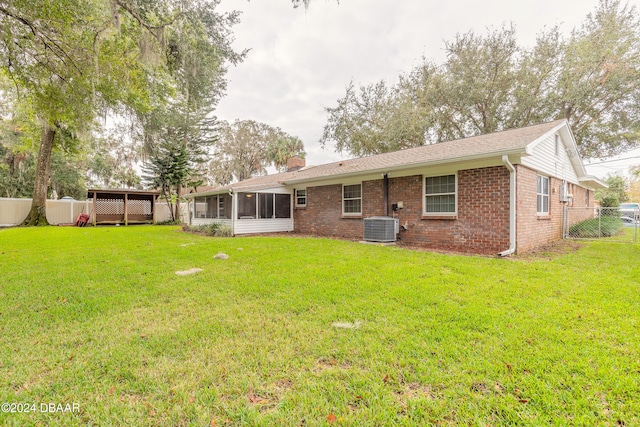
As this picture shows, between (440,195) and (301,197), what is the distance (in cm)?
634

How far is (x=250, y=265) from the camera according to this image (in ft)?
18.7

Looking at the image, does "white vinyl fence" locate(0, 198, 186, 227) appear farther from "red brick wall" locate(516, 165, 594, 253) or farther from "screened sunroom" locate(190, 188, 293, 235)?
"red brick wall" locate(516, 165, 594, 253)

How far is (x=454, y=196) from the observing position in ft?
25.1

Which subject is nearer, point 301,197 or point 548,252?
point 548,252

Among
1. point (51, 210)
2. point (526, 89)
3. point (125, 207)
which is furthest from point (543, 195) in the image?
point (51, 210)

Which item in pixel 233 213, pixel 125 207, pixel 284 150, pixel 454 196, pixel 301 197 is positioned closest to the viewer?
pixel 454 196

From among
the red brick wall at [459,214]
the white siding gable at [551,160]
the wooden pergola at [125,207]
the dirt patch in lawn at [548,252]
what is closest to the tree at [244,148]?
the wooden pergola at [125,207]

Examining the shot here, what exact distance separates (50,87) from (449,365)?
1007 centimetres

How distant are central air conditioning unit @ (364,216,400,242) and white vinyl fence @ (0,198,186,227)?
60.1ft

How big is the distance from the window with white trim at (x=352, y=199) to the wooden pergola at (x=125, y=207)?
14529mm

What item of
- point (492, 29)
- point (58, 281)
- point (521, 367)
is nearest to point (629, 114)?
point (492, 29)

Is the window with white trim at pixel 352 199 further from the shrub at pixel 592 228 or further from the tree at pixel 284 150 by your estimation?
the tree at pixel 284 150

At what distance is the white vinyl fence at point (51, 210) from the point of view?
51.5ft

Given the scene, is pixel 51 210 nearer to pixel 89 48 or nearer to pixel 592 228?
pixel 89 48
